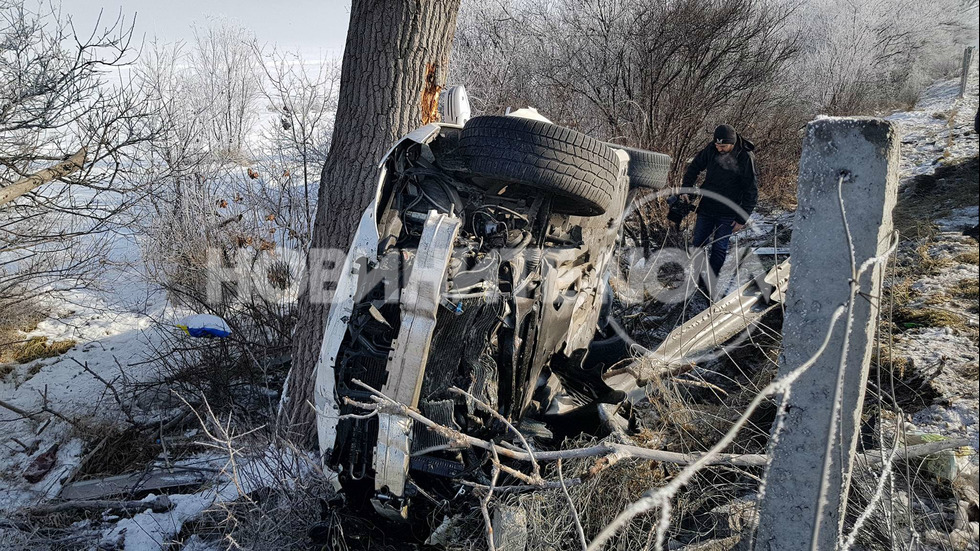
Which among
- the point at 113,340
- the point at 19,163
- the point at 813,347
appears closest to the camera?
the point at 813,347

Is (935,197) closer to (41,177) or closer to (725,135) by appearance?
(725,135)

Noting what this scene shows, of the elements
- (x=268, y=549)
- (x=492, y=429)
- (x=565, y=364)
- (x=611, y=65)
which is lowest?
(x=268, y=549)

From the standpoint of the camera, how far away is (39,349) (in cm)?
740

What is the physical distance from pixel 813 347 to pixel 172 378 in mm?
5338

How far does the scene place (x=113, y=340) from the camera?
7648 mm

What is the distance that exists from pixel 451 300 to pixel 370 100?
205cm

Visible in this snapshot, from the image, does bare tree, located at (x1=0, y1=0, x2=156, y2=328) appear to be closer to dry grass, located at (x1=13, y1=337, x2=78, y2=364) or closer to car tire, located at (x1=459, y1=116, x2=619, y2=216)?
dry grass, located at (x1=13, y1=337, x2=78, y2=364)

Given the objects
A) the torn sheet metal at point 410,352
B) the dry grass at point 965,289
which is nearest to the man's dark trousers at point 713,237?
the dry grass at point 965,289

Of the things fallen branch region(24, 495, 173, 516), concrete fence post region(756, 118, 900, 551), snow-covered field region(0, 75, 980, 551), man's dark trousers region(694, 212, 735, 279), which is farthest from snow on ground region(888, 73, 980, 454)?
fallen branch region(24, 495, 173, 516)

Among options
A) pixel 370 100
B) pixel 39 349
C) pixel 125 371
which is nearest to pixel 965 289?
pixel 370 100

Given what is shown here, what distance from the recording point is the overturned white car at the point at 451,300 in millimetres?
2572

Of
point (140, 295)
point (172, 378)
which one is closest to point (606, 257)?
point (172, 378)

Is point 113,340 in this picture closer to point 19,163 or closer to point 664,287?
point 19,163

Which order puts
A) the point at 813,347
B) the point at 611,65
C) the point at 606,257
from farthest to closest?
the point at 611,65, the point at 606,257, the point at 813,347
